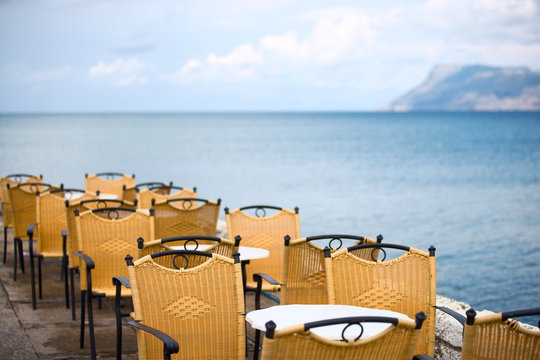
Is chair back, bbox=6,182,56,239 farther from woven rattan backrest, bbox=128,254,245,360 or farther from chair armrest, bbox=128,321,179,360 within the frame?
chair armrest, bbox=128,321,179,360

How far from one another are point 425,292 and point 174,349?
1.32m

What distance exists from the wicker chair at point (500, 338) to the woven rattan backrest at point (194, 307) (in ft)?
3.71

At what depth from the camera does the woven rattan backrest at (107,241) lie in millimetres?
4234

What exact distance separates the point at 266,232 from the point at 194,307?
189 cm

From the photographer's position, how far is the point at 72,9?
2785 inches

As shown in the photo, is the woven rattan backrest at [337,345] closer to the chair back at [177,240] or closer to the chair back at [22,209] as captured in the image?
the chair back at [177,240]

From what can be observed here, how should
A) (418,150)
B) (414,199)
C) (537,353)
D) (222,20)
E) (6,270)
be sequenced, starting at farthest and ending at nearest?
(222,20) < (418,150) < (414,199) < (6,270) < (537,353)

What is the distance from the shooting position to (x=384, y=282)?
10.1 ft

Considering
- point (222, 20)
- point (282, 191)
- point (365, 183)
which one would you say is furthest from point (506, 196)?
point (222, 20)

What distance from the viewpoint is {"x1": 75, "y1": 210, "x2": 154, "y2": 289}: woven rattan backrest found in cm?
423

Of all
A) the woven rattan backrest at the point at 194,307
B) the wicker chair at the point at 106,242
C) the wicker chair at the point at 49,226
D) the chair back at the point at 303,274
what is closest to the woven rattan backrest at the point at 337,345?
the woven rattan backrest at the point at 194,307

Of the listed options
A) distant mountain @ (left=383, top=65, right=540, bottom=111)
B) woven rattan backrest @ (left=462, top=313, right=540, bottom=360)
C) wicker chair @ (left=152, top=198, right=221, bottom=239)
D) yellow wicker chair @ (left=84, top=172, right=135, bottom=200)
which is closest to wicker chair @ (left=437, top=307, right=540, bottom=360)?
woven rattan backrest @ (left=462, top=313, right=540, bottom=360)

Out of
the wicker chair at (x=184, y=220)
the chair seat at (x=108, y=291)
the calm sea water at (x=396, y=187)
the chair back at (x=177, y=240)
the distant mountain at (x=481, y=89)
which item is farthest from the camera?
the distant mountain at (x=481, y=89)

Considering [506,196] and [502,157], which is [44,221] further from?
[502,157]
